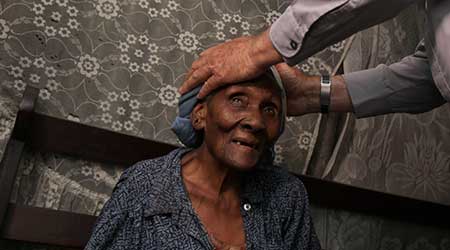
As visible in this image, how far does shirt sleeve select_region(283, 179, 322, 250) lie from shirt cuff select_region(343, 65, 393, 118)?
0.30 meters

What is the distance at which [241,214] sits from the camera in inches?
49.6

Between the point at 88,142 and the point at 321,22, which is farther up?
the point at 321,22

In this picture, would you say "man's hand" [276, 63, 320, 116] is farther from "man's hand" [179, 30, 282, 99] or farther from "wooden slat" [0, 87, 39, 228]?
"wooden slat" [0, 87, 39, 228]

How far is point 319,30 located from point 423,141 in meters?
1.20

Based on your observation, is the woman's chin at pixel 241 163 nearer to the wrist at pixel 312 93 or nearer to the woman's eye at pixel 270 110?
the woman's eye at pixel 270 110

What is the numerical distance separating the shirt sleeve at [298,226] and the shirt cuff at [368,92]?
1.00 ft

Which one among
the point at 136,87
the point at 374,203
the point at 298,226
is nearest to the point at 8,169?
the point at 136,87

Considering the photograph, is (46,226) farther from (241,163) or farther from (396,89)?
(396,89)

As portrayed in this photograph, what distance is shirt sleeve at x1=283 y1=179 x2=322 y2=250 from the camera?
1267mm

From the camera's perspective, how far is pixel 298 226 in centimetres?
129

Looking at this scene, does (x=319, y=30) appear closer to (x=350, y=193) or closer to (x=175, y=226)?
(x=175, y=226)

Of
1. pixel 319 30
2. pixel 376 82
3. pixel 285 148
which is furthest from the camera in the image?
pixel 285 148

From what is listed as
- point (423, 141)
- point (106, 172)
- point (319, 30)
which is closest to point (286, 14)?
point (319, 30)

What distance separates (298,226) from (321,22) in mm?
547
